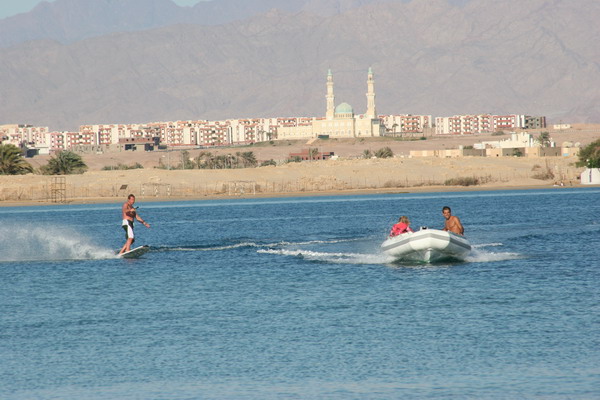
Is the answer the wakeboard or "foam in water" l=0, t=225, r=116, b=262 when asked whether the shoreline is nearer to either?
"foam in water" l=0, t=225, r=116, b=262

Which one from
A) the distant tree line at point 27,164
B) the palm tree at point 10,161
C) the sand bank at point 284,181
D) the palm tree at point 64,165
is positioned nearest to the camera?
the sand bank at point 284,181

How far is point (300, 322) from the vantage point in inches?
1065

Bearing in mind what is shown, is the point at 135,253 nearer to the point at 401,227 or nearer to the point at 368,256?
the point at 368,256

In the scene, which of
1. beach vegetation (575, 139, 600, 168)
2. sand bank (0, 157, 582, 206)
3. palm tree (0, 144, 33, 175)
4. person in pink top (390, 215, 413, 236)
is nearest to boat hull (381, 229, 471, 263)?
person in pink top (390, 215, 413, 236)

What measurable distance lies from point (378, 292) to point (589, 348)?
10.3 m

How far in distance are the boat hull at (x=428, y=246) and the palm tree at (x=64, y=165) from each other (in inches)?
4251

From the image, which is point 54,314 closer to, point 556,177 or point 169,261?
point 169,261

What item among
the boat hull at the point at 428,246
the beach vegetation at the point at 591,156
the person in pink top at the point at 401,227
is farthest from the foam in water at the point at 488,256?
the beach vegetation at the point at 591,156

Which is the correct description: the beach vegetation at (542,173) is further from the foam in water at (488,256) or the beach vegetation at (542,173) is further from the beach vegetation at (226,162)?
the foam in water at (488,256)

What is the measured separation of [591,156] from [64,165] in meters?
67.1

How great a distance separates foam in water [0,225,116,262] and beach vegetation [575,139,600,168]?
81.9m

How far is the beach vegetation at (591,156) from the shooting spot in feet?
423

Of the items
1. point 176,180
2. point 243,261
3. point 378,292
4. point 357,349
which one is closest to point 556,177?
point 176,180

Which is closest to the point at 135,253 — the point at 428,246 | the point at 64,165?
the point at 428,246
